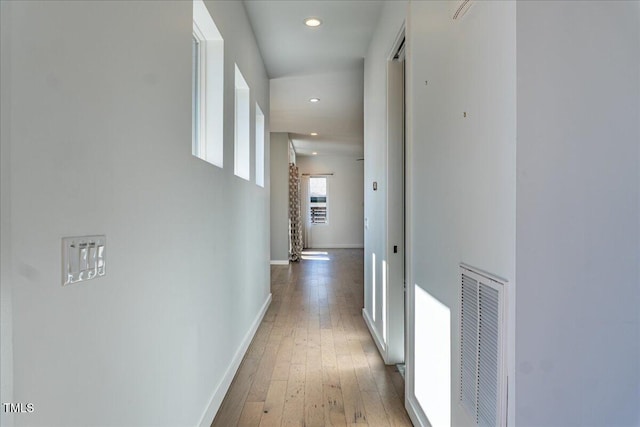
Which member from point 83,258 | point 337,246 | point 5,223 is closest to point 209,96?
point 83,258

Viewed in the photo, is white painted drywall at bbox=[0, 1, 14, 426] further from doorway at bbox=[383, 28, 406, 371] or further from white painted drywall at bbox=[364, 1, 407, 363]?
doorway at bbox=[383, 28, 406, 371]

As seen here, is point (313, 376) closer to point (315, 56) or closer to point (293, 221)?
point (315, 56)

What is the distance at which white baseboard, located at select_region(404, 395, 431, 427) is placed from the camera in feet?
6.21

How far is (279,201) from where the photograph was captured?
327 inches

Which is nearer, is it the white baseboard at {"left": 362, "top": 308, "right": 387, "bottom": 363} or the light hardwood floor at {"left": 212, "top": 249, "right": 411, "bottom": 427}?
the light hardwood floor at {"left": 212, "top": 249, "right": 411, "bottom": 427}

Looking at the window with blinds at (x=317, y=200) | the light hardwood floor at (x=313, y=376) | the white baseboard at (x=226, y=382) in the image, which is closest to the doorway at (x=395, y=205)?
the light hardwood floor at (x=313, y=376)

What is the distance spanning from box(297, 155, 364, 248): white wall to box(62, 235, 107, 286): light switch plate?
10.7 m

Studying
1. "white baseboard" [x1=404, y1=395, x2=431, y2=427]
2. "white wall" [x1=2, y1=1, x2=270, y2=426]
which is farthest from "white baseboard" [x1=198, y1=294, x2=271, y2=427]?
"white baseboard" [x1=404, y1=395, x2=431, y2=427]

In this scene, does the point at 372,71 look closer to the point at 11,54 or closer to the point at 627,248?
the point at 627,248

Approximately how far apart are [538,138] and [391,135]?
72.4 inches

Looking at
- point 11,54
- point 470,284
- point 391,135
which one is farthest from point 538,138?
point 391,135

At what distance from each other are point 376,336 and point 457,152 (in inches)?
87.9

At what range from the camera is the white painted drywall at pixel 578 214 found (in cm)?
105

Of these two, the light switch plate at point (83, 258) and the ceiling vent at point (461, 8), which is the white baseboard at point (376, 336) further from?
the light switch plate at point (83, 258)
